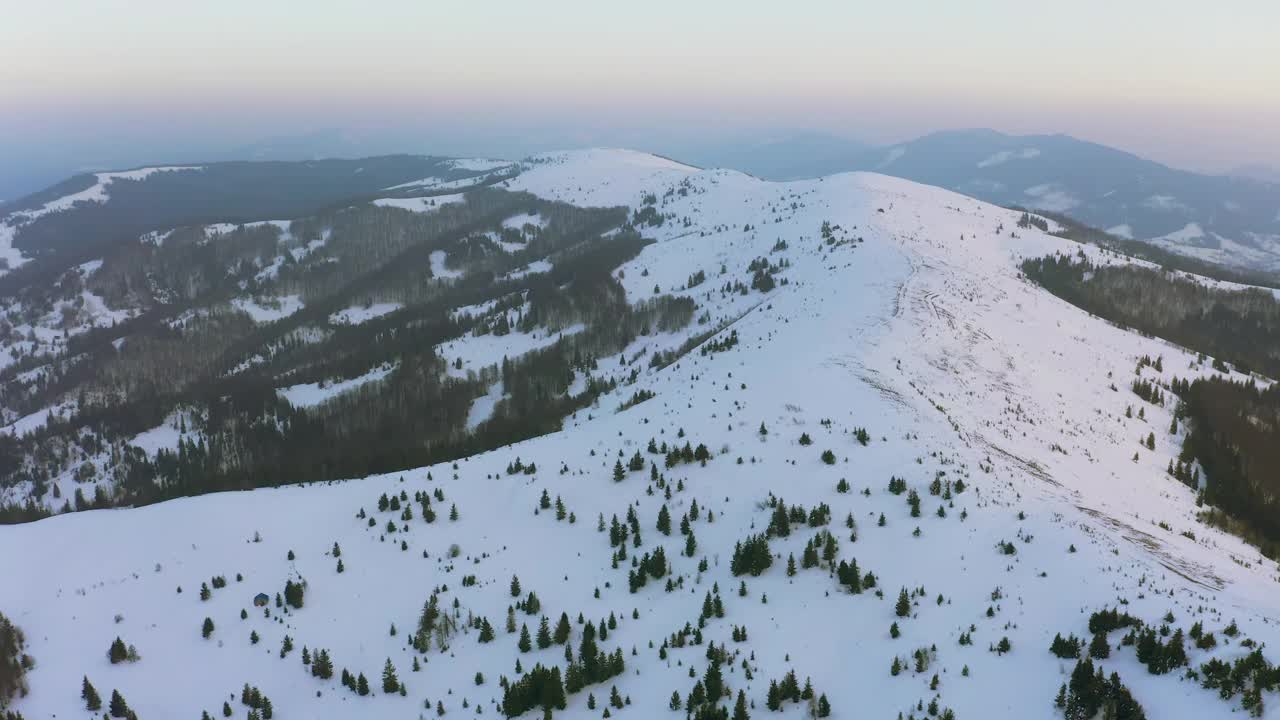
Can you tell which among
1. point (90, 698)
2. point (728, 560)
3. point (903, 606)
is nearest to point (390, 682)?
point (90, 698)

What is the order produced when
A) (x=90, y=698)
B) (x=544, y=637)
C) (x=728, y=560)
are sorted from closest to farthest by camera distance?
(x=90, y=698), (x=544, y=637), (x=728, y=560)

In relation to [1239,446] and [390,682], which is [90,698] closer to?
[390,682]

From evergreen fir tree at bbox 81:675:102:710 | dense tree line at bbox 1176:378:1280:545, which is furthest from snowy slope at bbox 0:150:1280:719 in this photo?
dense tree line at bbox 1176:378:1280:545

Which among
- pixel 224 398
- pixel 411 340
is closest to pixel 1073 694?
pixel 411 340

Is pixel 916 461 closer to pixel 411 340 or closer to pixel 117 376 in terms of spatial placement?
pixel 411 340

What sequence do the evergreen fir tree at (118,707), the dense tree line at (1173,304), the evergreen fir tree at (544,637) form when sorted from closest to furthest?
the evergreen fir tree at (118,707), the evergreen fir tree at (544,637), the dense tree line at (1173,304)

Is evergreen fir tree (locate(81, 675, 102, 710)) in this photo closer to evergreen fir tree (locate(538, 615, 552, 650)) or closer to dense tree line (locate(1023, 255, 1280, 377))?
evergreen fir tree (locate(538, 615, 552, 650))

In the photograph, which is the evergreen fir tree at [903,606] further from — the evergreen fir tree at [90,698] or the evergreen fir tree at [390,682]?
the evergreen fir tree at [90,698]

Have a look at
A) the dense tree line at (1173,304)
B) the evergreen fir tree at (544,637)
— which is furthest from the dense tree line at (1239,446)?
the evergreen fir tree at (544,637)
